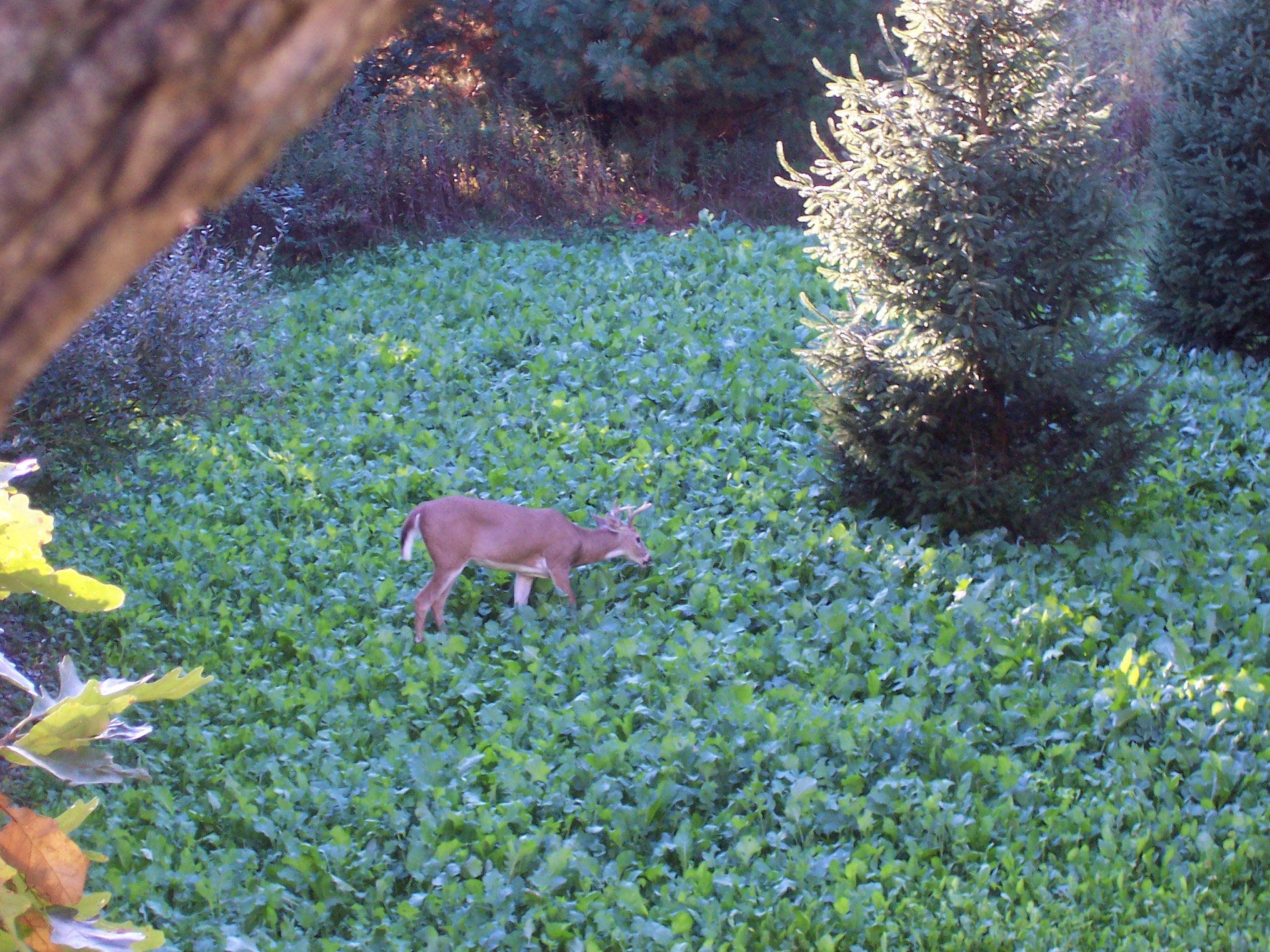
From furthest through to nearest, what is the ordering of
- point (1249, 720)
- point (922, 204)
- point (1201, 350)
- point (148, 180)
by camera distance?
point (1201, 350), point (922, 204), point (1249, 720), point (148, 180)

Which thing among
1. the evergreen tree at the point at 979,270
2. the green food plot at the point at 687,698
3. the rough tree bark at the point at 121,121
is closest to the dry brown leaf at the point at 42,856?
the rough tree bark at the point at 121,121

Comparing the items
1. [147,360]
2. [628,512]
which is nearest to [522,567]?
[628,512]

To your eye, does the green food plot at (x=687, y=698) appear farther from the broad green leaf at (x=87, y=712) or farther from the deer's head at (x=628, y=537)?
the broad green leaf at (x=87, y=712)

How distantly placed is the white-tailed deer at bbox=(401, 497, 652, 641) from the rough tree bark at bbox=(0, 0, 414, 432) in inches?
229

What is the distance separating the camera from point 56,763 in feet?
8.59

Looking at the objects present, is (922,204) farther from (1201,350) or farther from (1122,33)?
(1122,33)

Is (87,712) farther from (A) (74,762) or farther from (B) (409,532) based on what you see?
(B) (409,532)

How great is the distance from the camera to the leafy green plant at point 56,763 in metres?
2.43

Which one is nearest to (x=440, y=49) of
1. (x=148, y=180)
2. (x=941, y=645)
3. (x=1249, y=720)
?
(x=941, y=645)

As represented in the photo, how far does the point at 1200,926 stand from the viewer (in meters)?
4.15

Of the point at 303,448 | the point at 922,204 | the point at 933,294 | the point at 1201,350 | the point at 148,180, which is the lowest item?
the point at 303,448

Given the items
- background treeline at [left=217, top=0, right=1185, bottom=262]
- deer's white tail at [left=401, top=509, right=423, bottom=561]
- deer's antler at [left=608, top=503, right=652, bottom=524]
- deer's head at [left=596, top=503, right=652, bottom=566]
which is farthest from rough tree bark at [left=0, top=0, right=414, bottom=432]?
background treeline at [left=217, top=0, right=1185, bottom=262]

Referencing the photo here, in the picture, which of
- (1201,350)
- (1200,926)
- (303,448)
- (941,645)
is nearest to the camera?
(1200,926)

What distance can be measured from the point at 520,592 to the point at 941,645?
2366 mm
